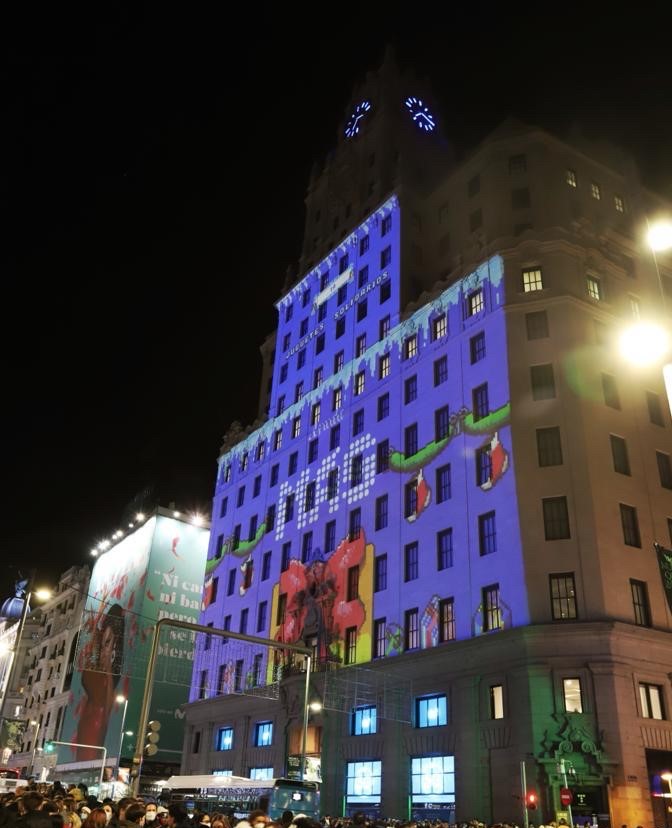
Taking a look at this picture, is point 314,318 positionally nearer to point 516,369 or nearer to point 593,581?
point 516,369

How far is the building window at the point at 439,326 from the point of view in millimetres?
48062

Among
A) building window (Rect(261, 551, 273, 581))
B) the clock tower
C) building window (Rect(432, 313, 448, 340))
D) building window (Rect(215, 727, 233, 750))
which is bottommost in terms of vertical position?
building window (Rect(215, 727, 233, 750))

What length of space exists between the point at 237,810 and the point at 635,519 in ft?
81.5

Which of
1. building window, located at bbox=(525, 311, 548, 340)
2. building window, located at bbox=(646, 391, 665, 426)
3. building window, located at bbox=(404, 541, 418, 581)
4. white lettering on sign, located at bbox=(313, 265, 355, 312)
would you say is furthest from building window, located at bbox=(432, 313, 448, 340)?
white lettering on sign, located at bbox=(313, 265, 355, 312)

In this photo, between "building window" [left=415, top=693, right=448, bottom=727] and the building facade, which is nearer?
"building window" [left=415, top=693, right=448, bottom=727]

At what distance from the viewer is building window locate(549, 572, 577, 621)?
3482cm

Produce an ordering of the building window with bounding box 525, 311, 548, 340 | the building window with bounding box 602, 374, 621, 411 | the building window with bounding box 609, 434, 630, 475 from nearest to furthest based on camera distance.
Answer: the building window with bounding box 609, 434, 630, 475 < the building window with bounding box 602, 374, 621, 411 < the building window with bounding box 525, 311, 548, 340

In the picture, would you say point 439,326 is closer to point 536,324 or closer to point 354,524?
point 536,324

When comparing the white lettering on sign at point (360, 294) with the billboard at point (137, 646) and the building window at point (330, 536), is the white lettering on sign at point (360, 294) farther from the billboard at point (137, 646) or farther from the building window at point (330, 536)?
the billboard at point (137, 646)

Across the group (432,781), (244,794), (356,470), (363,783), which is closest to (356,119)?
(356,470)

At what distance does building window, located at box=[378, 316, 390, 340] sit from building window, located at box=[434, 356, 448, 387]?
718cm

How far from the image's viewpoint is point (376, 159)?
2606 inches

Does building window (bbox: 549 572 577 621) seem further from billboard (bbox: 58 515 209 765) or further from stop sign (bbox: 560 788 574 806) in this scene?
billboard (bbox: 58 515 209 765)

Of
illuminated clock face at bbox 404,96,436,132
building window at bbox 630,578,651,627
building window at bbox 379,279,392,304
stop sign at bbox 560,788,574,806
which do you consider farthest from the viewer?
illuminated clock face at bbox 404,96,436,132
